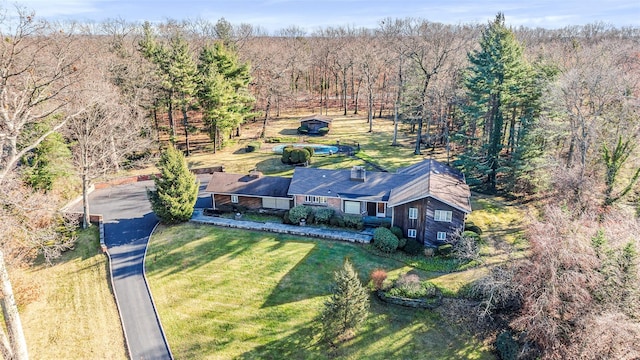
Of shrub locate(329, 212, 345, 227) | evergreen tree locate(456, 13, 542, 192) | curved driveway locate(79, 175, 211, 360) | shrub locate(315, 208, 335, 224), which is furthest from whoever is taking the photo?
evergreen tree locate(456, 13, 542, 192)

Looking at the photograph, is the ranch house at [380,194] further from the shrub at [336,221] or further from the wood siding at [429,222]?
the shrub at [336,221]

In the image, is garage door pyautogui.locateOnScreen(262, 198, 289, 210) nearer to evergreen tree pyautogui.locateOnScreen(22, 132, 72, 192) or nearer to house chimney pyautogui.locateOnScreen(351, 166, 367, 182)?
house chimney pyautogui.locateOnScreen(351, 166, 367, 182)

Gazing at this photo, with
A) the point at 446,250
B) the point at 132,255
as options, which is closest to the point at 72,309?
the point at 132,255

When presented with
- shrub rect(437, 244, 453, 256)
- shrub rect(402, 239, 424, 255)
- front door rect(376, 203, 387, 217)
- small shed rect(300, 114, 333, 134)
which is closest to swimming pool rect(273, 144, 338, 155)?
small shed rect(300, 114, 333, 134)

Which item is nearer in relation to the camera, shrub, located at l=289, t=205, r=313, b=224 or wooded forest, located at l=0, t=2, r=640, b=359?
wooded forest, located at l=0, t=2, r=640, b=359

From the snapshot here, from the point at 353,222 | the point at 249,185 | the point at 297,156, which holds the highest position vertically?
the point at 297,156

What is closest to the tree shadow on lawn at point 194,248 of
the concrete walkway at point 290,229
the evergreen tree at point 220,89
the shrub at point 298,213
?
the concrete walkway at point 290,229

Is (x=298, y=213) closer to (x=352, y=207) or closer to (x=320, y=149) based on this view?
(x=352, y=207)
